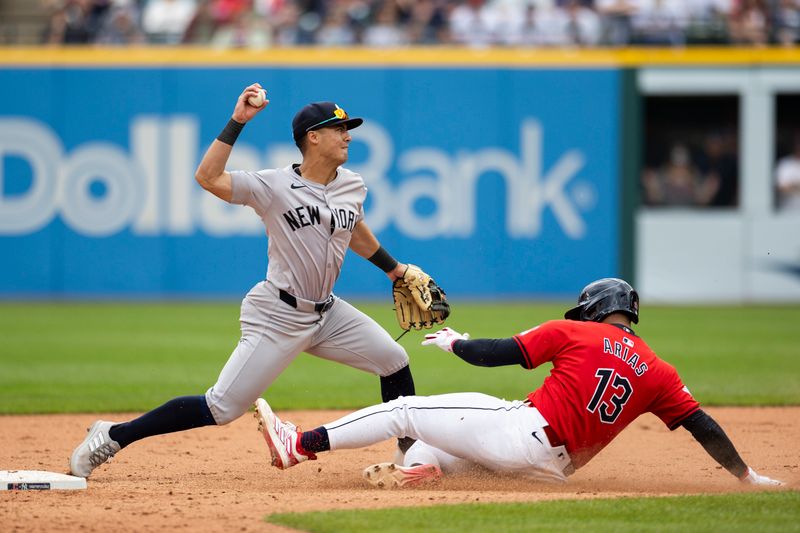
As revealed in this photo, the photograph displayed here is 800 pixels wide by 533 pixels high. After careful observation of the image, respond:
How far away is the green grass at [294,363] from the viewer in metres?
9.55

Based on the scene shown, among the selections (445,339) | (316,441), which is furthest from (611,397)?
(316,441)

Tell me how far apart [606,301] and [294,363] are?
7237 millimetres

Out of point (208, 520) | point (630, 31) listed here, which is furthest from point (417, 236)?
point (208, 520)

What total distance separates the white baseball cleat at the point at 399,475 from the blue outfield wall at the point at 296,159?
1226 centimetres

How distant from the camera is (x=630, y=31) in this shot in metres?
18.4

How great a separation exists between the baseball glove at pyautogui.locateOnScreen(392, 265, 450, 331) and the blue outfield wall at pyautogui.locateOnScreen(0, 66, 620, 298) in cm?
1156

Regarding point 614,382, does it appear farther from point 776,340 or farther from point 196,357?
point 776,340

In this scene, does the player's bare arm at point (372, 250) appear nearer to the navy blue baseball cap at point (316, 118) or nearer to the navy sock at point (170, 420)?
the navy blue baseball cap at point (316, 118)

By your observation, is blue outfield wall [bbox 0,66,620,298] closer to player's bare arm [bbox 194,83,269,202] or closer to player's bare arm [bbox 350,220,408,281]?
player's bare arm [bbox 350,220,408,281]

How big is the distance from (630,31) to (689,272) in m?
3.93

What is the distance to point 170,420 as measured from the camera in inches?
230

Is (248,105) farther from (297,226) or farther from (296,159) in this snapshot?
(296,159)

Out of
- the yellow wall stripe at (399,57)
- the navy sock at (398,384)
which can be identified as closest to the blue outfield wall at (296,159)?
the yellow wall stripe at (399,57)

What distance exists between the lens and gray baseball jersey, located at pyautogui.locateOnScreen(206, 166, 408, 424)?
19.0 ft
